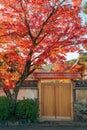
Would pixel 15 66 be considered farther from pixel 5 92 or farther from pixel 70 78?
pixel 70 78

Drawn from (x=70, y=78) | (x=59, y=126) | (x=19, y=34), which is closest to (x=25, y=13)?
(x=19, y=34)

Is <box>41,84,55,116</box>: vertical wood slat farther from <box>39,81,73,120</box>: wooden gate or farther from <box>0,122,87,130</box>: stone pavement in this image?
<box>0,122,87,130</box>: stone pavement

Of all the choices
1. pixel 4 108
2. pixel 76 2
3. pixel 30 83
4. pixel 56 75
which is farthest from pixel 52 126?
pixel 76 2

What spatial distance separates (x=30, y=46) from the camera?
16.5 m

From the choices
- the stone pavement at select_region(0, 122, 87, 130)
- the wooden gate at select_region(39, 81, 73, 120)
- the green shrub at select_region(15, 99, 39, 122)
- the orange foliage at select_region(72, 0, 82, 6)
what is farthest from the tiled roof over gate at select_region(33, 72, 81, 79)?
the orange foliage at select_region(72, 0, 82, 6)

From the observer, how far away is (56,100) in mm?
18547

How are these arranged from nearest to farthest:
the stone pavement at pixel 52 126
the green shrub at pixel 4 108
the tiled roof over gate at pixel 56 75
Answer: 1. the stone pavement at pixel 52 126
2. the green shrub at pixel 4 108
3. the tiled roof over gate at pixel 56 75

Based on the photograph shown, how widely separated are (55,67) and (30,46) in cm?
284

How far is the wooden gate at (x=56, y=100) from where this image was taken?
722 inches

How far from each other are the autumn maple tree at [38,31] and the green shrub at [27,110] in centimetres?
125

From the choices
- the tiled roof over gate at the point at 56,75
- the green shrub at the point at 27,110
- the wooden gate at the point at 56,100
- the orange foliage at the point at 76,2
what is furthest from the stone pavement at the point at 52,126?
the orange foliage at the point at 76,2

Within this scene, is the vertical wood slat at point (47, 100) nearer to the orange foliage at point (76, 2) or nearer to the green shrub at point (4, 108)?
the green shrub at point (4, 108)

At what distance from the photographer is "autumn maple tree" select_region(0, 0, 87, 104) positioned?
639 inches

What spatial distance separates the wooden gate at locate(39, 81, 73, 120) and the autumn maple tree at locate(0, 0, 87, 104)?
203cm
